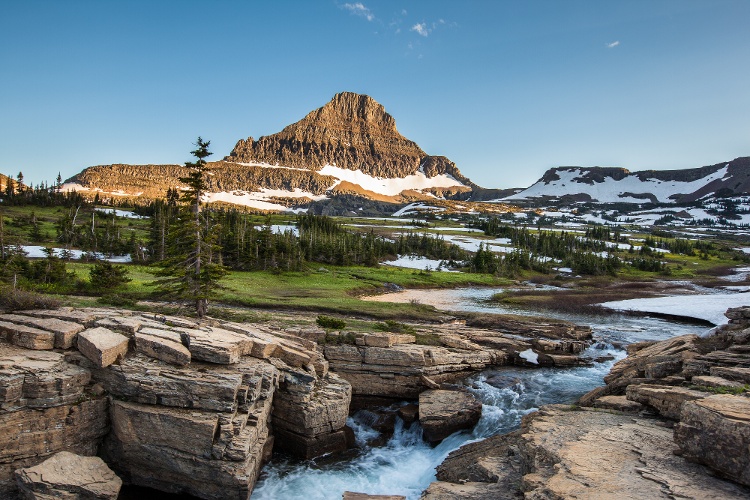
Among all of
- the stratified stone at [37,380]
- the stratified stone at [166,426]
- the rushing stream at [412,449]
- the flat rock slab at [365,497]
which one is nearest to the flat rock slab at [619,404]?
the rushing stream at [412,449]

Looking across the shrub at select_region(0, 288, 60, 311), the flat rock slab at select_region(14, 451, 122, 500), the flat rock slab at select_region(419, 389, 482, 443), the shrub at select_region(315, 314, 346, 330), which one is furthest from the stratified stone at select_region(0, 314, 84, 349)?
the flat rock slab at select_region(419, 389, 482, 443)

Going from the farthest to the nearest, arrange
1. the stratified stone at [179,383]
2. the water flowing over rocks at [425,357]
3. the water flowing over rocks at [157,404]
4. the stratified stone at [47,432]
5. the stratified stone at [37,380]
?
1. the water flowing over rocks at [425,357]
2. the stratified stone at [179,383]
3. the water flowing over rocks at [157,404]
4. the stratified stone at [37,380]
5. the stratified stone at [47,432]

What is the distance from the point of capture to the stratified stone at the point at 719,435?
32.4ft

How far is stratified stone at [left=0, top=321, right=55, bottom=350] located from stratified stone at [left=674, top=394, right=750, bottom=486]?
75.4 ft

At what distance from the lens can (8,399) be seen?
14.5 metres

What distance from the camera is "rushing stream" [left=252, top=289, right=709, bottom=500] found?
16.3m

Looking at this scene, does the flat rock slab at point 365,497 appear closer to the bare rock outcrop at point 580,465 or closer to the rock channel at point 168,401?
the bare rock outcrop at point 580,465

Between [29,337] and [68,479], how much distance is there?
22.5 feet

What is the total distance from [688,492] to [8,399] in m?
20.7

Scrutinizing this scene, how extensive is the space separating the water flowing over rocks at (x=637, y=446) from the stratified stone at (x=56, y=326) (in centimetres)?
1584

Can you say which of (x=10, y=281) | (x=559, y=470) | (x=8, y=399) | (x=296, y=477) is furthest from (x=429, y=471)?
(x=10, y=281)

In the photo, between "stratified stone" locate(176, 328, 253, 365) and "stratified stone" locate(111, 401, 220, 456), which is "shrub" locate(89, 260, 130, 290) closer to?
"stratified stone" locate(176, 328, 253, 365)

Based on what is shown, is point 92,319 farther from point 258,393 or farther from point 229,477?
point 229,477

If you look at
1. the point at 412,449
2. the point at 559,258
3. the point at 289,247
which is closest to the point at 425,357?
the point at 412,449
